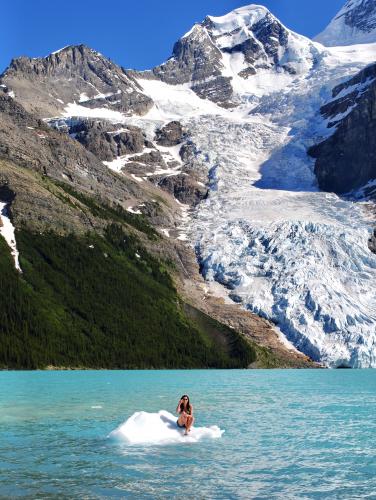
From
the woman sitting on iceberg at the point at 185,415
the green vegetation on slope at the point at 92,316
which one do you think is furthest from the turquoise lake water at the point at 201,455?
the green vegetation on slope at the point at 92,316

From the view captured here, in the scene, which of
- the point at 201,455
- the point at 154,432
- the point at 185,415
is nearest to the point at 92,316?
the point at 185,415

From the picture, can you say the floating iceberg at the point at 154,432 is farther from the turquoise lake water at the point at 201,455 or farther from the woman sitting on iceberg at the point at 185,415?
the turquoise lake water at the point at 201,455

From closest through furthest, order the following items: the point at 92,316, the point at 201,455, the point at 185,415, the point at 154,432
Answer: the point at 201,455, the point at 154,432, the point at 185,415, the point at 92,316

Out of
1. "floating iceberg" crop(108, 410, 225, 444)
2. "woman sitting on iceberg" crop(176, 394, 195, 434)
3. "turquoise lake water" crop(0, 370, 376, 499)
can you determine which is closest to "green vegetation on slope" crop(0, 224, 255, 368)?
"turquoise lake water" crop(0, 370, 376, 499)

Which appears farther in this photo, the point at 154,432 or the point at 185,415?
the point at 185,415

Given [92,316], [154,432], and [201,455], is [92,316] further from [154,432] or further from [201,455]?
[201,455]

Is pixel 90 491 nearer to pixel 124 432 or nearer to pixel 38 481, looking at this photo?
pixel 38 481
